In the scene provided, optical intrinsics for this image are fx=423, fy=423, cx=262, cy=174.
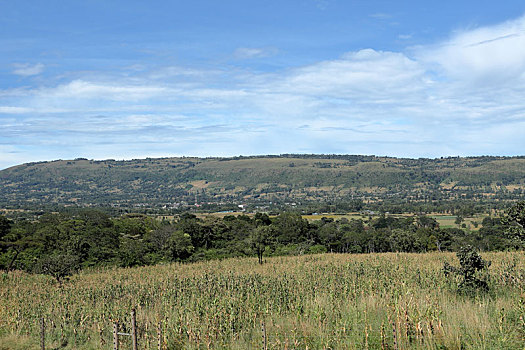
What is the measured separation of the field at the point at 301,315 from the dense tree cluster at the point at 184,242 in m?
8.99

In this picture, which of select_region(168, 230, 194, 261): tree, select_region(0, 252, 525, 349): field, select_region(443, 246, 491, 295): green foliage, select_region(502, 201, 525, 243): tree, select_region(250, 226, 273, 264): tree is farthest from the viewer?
select_region(168, 230, 194, 261): tree

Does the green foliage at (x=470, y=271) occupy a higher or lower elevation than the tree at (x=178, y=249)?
higher

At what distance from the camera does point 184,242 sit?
1497 inches

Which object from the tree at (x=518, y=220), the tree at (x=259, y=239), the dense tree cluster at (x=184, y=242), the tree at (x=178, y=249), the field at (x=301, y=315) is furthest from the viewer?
the tree at (x=178, y=249)

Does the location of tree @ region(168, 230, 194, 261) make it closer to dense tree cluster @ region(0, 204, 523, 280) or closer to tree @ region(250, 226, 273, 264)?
dense tree cluster @ region(0, 204, 523, 280)

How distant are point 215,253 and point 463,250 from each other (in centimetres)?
3033

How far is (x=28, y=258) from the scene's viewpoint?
33.9m

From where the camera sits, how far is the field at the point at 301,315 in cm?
895

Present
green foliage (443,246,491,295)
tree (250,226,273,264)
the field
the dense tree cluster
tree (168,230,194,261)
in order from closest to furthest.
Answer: the field, green foliage (443,246,491,295), tree (250,226,273,264), the dense tree cluster, tree (168,230,194,261)

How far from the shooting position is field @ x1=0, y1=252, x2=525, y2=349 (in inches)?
352

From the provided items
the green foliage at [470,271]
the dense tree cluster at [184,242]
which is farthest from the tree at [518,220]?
the dense tree cluster at [184,242]

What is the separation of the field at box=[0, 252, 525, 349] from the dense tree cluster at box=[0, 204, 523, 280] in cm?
899

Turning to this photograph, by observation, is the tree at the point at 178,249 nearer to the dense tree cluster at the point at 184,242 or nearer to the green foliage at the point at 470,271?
the dense tree cluster at the point at 184,242

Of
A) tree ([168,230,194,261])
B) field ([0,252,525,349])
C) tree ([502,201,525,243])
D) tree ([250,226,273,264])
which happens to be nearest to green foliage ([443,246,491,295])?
field ([0,252,525,349])
